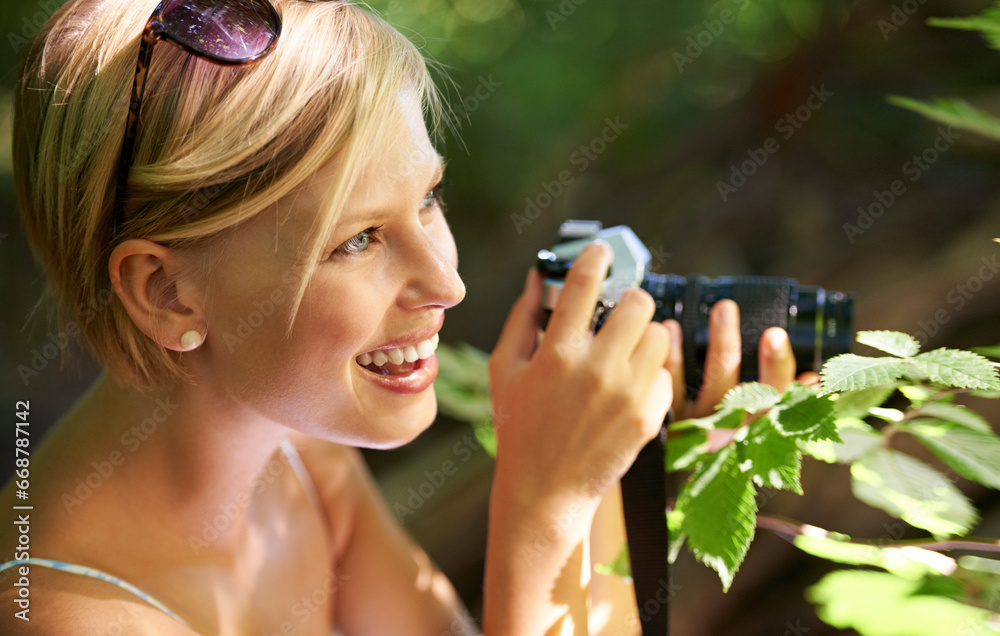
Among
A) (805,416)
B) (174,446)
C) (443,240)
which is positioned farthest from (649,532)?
(174,446)

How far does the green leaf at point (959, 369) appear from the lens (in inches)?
15.7

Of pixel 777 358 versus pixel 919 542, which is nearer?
pixel 919 542

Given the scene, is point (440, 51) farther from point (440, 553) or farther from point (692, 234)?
point (440, 553)

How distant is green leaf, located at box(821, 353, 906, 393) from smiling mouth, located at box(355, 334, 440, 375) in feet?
0.96

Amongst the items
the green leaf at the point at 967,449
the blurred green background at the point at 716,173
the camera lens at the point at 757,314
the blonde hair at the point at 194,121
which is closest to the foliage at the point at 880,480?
the green leaf at the point at 967,449

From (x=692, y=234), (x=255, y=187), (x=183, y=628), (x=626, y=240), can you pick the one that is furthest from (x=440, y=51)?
(x=183, y=628)

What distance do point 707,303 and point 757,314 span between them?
4 centimetres

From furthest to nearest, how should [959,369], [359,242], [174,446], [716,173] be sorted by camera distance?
[716,173]
[174,446]
[359,242]
[959,369]

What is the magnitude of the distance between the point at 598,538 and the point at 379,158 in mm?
443

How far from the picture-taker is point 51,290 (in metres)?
0.62

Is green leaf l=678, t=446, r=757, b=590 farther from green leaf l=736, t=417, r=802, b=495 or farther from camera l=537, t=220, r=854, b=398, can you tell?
camera l=537, t=220, r=854, b=398

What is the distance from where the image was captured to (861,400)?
50cm

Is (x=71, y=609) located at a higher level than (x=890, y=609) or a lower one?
lower

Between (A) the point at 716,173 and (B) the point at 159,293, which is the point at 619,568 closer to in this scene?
(B) the point at 159,293
